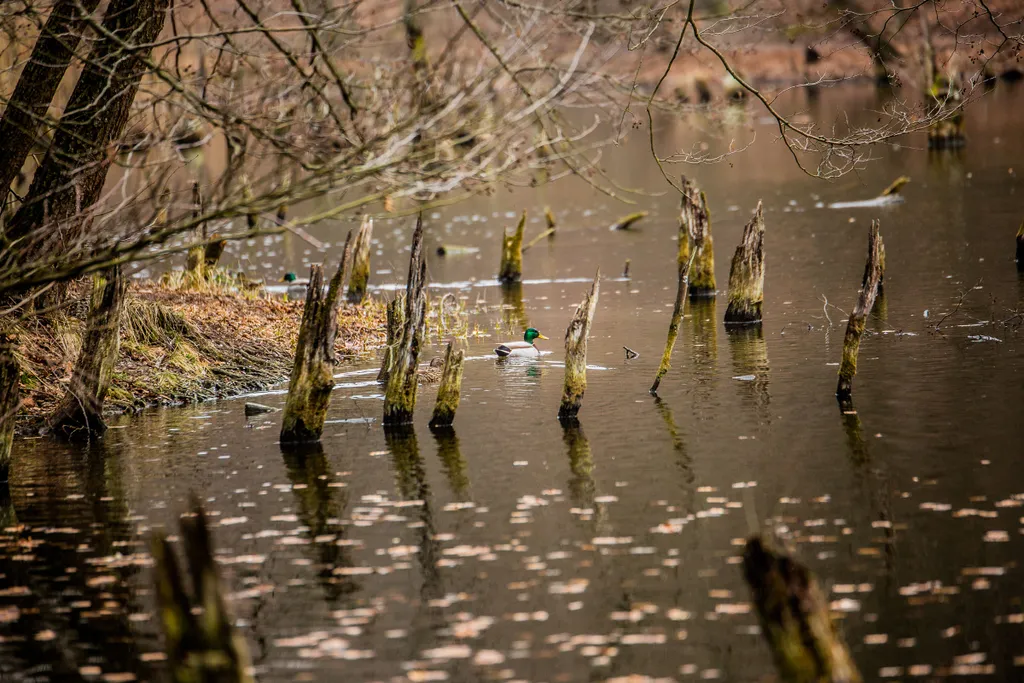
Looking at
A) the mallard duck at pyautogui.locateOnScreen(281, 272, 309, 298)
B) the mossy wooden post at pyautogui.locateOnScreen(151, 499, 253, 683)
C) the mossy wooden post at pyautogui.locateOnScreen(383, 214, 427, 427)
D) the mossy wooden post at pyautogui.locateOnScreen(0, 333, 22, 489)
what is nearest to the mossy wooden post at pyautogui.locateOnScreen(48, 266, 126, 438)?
the mossy wooden post at pyautogui.locateOnScreen(0, 333, 22, 489)

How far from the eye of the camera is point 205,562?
6254 mm

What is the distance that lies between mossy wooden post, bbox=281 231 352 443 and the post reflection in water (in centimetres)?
225

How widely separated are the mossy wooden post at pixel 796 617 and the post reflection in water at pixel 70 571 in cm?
479

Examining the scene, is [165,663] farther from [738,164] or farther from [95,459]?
[738,164]

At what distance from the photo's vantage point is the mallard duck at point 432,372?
67.4 feet

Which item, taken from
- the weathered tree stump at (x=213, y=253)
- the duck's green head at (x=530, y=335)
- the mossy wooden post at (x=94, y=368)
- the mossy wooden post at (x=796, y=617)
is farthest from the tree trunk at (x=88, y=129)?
the weathered tree stump at (x=213, y=253)

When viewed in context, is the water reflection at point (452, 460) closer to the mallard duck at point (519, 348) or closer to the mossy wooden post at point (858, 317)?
the mallard duck at point (519, 348)

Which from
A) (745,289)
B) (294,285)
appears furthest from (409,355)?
(294,285)

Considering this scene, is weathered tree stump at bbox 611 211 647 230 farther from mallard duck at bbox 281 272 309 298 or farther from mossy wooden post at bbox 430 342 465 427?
mossy wooden post at bbox 430 342 465 427

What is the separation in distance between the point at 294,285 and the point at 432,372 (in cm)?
1242

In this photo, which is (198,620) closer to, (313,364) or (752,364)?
(313,364)

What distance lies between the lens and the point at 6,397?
1417 cm

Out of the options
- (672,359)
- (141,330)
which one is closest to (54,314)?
(141,330)

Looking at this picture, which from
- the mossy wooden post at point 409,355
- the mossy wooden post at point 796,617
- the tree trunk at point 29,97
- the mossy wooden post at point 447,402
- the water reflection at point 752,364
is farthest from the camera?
the water reflection at point 752,364
